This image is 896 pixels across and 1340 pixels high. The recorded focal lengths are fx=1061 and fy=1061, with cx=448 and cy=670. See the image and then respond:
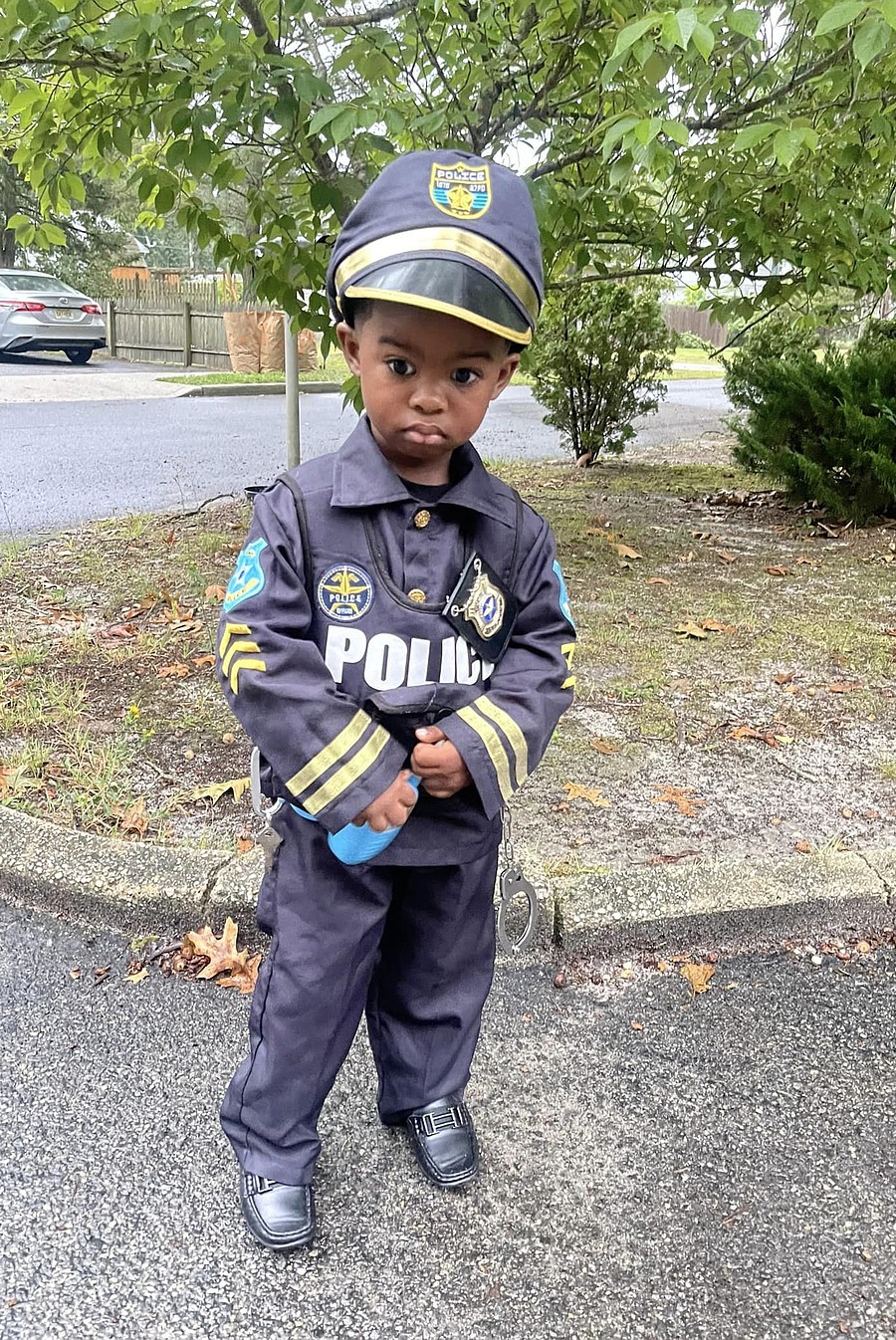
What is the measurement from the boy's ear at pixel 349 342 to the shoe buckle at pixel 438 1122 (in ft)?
4.18

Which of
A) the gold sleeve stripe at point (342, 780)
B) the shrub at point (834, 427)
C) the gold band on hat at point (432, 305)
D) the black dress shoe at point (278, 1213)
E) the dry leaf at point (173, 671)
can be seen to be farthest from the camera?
the shrub at point (834, 427)

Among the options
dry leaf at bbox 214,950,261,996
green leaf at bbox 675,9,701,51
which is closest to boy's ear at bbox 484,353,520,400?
green leaf at bbox 675,9,701,51

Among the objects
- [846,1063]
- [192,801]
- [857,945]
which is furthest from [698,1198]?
[192,801]

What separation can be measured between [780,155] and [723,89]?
1904 millimetres

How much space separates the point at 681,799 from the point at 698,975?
2.47ft

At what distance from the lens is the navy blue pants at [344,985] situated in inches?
65.0

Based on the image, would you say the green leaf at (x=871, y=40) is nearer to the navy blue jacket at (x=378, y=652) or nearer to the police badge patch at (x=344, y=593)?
the navy blue jacket at (x=378, y=652)

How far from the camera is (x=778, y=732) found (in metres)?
3.61

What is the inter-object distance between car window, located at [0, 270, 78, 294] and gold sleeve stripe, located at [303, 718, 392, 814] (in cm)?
1955

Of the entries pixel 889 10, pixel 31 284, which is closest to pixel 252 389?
pixel 31 284

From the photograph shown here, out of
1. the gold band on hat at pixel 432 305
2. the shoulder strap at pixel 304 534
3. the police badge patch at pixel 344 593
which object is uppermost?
the gold band on hat at pixel 432 305

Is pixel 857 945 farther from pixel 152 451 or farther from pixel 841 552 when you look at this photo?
pixel 152 451

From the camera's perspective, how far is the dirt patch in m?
2.95

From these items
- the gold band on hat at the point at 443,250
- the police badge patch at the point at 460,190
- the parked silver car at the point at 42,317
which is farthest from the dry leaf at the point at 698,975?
the parked silver car at the point at 42,317
